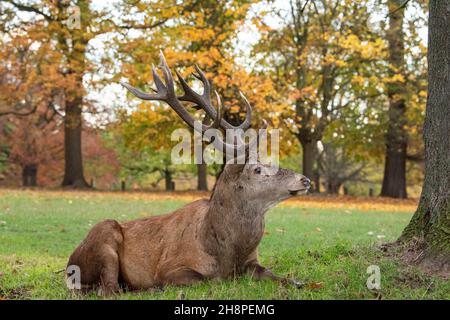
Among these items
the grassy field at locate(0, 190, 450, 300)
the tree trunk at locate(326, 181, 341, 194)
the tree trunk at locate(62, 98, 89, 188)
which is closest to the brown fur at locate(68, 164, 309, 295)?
the grassy field at locate(0, 190, 450, 300)

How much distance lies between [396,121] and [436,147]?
751 inches

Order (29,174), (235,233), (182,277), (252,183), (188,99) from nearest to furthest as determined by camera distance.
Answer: (182,277) < (235,233) < (252,183) < (188,99) < (29,174)

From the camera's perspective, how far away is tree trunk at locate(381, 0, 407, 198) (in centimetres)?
2325

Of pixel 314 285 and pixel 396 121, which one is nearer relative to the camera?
pixel 314 285

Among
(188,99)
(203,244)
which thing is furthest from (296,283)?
(188,99)

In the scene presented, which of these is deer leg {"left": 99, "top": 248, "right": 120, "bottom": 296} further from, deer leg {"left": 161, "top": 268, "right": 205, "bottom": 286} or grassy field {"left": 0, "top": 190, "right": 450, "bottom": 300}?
deer leg {"left": 161, "top": 268, "right": 205, "bottom": 286}

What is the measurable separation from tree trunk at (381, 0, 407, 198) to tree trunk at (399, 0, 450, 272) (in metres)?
16.8

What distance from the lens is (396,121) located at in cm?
2414

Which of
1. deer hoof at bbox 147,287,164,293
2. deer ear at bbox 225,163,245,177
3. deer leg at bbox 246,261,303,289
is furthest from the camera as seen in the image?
deer ear at bbox 225,163,245,177

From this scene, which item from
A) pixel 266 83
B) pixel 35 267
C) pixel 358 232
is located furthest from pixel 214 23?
pixel 35 267

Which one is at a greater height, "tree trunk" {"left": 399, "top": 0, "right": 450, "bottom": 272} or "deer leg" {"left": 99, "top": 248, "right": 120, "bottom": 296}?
"tree trunk" {"left": 399, "top": 0, "right": 450, "bottom": 272}

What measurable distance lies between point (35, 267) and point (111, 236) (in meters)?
1.73

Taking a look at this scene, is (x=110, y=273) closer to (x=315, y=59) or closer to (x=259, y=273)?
(x=259, y=273)

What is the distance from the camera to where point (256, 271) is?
543cm
